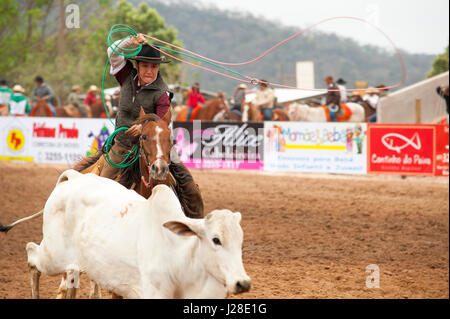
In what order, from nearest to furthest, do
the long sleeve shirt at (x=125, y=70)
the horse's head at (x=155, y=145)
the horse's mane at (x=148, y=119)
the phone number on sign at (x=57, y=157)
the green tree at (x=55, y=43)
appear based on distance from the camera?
the horse's head at (x=155, y=145)
the horse's mane at (x=148, y=119)
the long sleeve shirt at (x=125, y=70)
the phone number on sign at (x=57, y=157)
the green tree at (x=55, y=43)

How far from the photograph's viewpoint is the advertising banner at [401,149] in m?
15.3

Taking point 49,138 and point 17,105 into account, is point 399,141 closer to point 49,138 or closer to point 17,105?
point 49,138

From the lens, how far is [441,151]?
1517cm

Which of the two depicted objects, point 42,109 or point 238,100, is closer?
point 42,109

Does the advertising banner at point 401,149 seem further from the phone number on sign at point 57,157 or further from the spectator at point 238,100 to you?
the phone number on sign at point 57,157

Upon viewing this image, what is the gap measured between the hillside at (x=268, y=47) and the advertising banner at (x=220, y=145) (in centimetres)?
7801

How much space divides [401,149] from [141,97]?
1118 centimetres

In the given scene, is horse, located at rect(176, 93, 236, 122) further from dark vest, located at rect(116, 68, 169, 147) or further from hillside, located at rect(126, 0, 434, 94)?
hillside, located at rect(126, 0, 434, 94)

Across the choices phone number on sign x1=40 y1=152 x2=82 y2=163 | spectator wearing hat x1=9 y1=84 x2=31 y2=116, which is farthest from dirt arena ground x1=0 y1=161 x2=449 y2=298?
spectator wearing hat x1=9 y1=84 x2=31 y2=116

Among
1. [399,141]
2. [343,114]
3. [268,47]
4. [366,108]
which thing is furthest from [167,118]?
[268,47]

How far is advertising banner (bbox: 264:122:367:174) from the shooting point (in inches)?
628

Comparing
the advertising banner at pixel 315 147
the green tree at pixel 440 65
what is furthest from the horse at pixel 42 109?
the green tree at pixel 440 65

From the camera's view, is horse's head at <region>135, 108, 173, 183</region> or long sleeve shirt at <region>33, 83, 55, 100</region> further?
long sleeve shirt at <region>33, 83, 55, 100</region>
